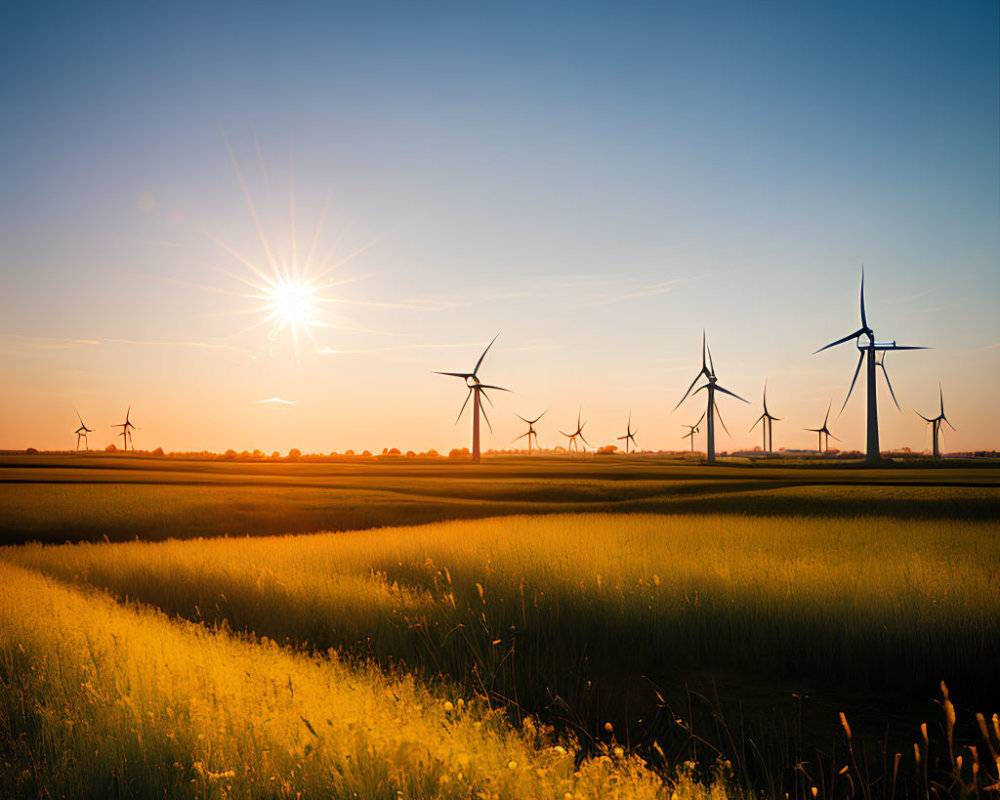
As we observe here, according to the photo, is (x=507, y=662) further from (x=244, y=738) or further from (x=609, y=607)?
(x=244, y=738)

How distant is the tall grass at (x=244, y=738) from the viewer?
591 centimetres

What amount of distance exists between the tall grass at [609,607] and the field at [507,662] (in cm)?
7

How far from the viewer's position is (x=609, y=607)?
14539mm

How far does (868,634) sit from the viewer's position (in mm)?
12625

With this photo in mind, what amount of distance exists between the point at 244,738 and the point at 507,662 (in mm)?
6681

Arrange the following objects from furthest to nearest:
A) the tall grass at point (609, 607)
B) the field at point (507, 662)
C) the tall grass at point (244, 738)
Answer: the tall grass at point (609, 607) → the field at point (507, 662) → the tall grass at point (244, 738)

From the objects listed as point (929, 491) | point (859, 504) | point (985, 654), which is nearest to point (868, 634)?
point (985, 654)

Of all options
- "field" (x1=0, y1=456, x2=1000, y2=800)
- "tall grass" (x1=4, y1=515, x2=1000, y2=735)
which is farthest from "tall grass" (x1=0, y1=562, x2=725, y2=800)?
"tall grass" (x1=4, y1=515, x2=1000, y2=735)

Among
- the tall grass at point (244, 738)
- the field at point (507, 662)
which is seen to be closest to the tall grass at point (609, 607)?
the field at point (507, 662)

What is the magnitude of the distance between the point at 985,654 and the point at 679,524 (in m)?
16.8

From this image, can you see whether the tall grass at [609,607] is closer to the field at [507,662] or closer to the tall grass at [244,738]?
the field at [507,662]

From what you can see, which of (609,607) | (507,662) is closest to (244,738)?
(507,662)

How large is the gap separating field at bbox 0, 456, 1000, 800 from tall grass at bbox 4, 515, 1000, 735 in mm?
69

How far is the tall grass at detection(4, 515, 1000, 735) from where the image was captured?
1197 cm
